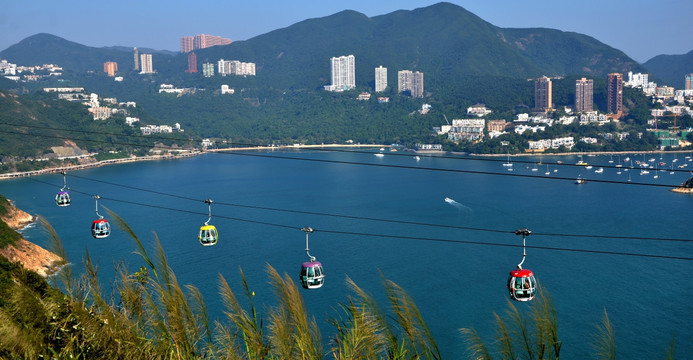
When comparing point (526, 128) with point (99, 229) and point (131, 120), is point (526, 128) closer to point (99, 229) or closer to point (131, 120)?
point (131, 120)

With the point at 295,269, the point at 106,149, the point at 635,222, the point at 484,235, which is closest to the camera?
the point at 295,269

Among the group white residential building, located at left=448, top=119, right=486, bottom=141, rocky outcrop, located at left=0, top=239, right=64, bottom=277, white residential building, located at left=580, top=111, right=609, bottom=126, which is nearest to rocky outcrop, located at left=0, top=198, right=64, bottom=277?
rocky outcrop, located at left=0, top=239, right=64, bottom=277

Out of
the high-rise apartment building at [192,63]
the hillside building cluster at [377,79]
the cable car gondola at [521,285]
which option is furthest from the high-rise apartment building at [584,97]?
the high-rise apartment building at [192,63]

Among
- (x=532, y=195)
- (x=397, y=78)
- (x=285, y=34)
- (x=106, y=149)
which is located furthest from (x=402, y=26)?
(x=532, y=195)

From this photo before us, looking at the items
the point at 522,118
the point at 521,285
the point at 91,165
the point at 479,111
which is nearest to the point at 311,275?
the point at 521,285

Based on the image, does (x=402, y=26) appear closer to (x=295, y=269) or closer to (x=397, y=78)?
(x=397, y=78)

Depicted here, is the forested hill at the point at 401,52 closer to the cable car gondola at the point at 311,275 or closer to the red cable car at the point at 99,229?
the red cable car at the point at 99,229

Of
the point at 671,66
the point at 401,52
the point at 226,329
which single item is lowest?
the point at 226,329
